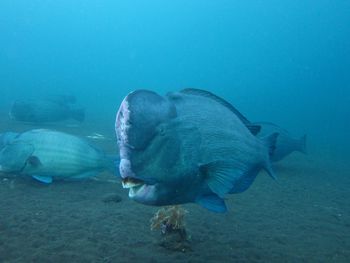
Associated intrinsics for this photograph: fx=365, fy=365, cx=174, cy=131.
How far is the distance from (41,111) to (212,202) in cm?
1051

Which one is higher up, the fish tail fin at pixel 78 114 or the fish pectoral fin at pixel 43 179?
the fish pectoral fin at pixel 43 179

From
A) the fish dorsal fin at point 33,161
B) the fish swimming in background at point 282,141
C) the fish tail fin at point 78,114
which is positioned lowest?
the fish tail fin at point 78,114

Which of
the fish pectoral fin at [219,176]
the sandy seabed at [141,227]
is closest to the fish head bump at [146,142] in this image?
the fish pectoral fin at [219,176]

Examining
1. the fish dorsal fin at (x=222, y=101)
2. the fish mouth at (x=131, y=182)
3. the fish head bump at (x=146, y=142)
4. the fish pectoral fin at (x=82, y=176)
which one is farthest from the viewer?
the fish pectoral fin at (x=82, y=176)

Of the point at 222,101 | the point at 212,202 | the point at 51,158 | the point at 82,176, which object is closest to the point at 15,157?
the point at 51,158

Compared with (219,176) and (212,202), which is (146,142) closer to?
(219,176)

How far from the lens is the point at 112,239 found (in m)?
3.64

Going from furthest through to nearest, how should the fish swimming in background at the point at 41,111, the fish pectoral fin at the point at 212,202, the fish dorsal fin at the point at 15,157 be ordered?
1. the fish swimming in background at the point at 41,111
2. the fish dorsal fin at the point at 15,157
3. the fish pectoral fin at the point at 212,202

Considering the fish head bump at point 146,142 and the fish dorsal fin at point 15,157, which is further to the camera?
the fish dorsal fin at point 15,157

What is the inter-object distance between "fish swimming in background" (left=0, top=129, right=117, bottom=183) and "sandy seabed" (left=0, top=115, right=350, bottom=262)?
201 mm

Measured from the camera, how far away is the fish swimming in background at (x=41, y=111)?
11.6 metres

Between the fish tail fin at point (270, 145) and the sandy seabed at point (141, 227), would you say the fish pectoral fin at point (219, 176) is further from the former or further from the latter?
the sandy seabed at point (141, 227)

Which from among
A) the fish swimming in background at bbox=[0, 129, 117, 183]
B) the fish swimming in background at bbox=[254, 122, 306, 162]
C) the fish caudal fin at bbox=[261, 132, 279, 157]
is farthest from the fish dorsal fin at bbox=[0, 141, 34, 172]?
the fish swimming in background at bbox=[254, 122, 306, 162]

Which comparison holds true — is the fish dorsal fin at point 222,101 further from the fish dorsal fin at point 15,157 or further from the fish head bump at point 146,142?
the fish dorsal fin at point 15,157
